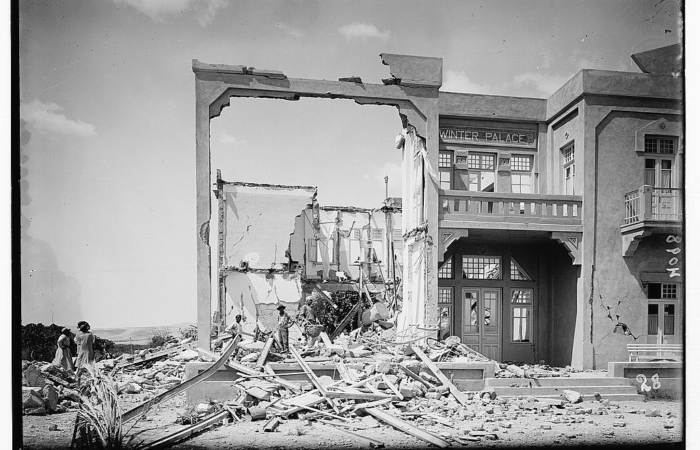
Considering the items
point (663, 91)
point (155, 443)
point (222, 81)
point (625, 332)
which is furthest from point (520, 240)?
point (155, 443)

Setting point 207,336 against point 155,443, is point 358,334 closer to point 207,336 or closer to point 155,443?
point 207,336

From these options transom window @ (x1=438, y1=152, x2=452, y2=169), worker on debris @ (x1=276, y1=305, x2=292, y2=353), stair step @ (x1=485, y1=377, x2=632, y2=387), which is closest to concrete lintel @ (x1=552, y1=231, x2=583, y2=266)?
stair step @ (x1=485, y1=377, x2=632, y2=387)

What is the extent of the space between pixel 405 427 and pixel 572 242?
605 centimetres

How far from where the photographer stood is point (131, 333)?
9.21 metres

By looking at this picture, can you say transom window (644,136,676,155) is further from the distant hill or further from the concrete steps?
the distant hill

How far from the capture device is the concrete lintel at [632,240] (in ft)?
34.2

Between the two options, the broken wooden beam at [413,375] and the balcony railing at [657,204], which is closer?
the broken wooden beam at [413,375]

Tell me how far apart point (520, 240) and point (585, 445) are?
225 inches

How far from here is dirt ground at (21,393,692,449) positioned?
7207 mm

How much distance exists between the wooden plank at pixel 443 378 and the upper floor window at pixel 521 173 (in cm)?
537

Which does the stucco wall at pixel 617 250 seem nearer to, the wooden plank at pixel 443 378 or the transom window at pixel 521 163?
the transom window at pixel 521 163

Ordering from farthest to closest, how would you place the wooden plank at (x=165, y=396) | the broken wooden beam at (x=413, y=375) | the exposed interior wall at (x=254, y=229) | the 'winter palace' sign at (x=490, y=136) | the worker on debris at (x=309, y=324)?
the exposed interior wall at (x=254, y=229), the 'winter palace' sign at (x=490, y=136), the worker on debris at (x=309, y=324), the broken wooden beam at (x=413, y=375), the wooden plank at (x=165, y=396)

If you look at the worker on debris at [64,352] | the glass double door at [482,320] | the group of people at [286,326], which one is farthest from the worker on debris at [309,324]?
the worker on debris at [64,352]

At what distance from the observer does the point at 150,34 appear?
849 cm
